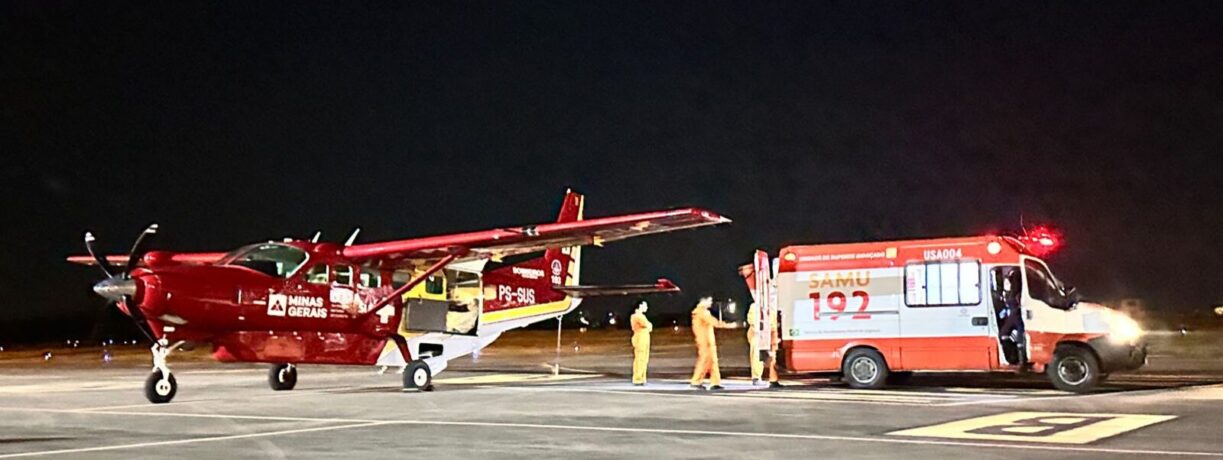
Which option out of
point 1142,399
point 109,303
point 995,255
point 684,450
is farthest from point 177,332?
point 1142,399

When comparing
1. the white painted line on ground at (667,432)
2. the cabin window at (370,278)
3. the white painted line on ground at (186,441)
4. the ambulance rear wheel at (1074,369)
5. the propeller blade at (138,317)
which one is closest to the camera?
the white painted line on ground at (667,432)

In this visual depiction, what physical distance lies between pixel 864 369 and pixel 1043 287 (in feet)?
9.04

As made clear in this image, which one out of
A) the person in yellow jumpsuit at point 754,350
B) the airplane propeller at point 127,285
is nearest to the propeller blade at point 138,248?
the airplane propeller at point 127,285

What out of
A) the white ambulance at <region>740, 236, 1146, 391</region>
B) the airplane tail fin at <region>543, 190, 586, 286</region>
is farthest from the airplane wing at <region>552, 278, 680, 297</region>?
the white ambulance at <region>740, 236, 1146, 391</region>

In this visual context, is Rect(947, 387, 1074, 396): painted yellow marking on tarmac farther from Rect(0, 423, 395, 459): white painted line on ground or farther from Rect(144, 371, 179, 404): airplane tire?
Rect(144, 371, 179, 404): airplane tire

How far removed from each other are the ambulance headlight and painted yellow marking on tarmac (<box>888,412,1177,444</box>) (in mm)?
4643

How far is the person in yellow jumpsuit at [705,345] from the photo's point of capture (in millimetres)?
17656

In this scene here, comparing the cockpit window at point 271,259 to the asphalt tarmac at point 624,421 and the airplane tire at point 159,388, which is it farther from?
the airplane tire at point 159,388

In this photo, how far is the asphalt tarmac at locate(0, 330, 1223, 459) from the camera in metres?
8.87

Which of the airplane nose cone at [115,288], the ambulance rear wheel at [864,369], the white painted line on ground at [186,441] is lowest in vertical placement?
the white painted line on ground at [186,441]

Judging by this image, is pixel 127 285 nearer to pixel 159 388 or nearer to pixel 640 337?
pixel 159 388

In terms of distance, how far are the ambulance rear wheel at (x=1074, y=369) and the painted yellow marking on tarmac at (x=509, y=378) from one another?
27.5 ft

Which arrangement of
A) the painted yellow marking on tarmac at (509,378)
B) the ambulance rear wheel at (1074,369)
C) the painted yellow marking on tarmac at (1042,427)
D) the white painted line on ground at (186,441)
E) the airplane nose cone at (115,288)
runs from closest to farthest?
1. the white painted line on ground at (186,441)
2. the painted yellow marking on tarmac at (1042,427)
3. the airplane nose cone at (115,288)
4. the ambulance rear wheel at (1074,369)
5. the painted yellow marking on tarmac at (509,378)

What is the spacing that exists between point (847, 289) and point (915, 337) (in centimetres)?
122
